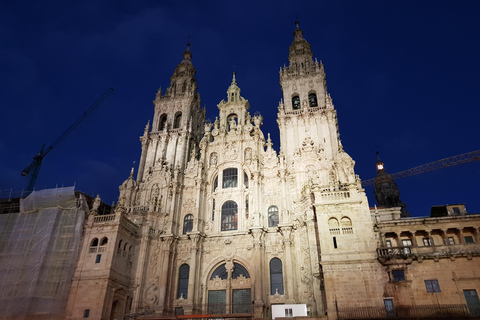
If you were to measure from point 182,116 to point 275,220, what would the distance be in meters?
22.3

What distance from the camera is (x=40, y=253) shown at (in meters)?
33.9

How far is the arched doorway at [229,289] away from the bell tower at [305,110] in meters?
14.3

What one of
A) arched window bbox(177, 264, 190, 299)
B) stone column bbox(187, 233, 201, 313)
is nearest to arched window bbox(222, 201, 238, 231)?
stone column bbox(187, 233, 201, 313)

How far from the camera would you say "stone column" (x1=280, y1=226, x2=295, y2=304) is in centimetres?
3362

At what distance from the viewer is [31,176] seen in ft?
211

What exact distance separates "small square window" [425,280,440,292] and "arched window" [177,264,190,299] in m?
23.4

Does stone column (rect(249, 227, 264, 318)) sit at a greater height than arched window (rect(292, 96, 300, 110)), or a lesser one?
lesser

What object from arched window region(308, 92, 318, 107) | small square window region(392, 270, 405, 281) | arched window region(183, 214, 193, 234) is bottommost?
small square window region(392, 270, 405, 281)

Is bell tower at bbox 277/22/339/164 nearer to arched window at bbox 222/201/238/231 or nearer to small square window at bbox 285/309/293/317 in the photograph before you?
arched window at bbox 222/201/238/231

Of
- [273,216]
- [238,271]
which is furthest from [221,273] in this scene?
[273,216]

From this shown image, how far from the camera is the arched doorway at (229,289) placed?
3541cm

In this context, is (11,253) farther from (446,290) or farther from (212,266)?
(446,290)

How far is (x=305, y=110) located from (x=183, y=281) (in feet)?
84.6

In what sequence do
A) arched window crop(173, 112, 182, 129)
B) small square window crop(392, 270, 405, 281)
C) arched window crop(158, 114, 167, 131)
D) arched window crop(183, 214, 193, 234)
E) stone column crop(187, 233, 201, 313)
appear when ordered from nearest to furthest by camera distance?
small square window crop(392, 270, 405, 281) → stone column crop(187, 233, 201, 313) → arched window crop(183, 214, 193, 234) → arched window crop(158, 114, 167, 131) → arched window crop(173, 112, 182, 129)
